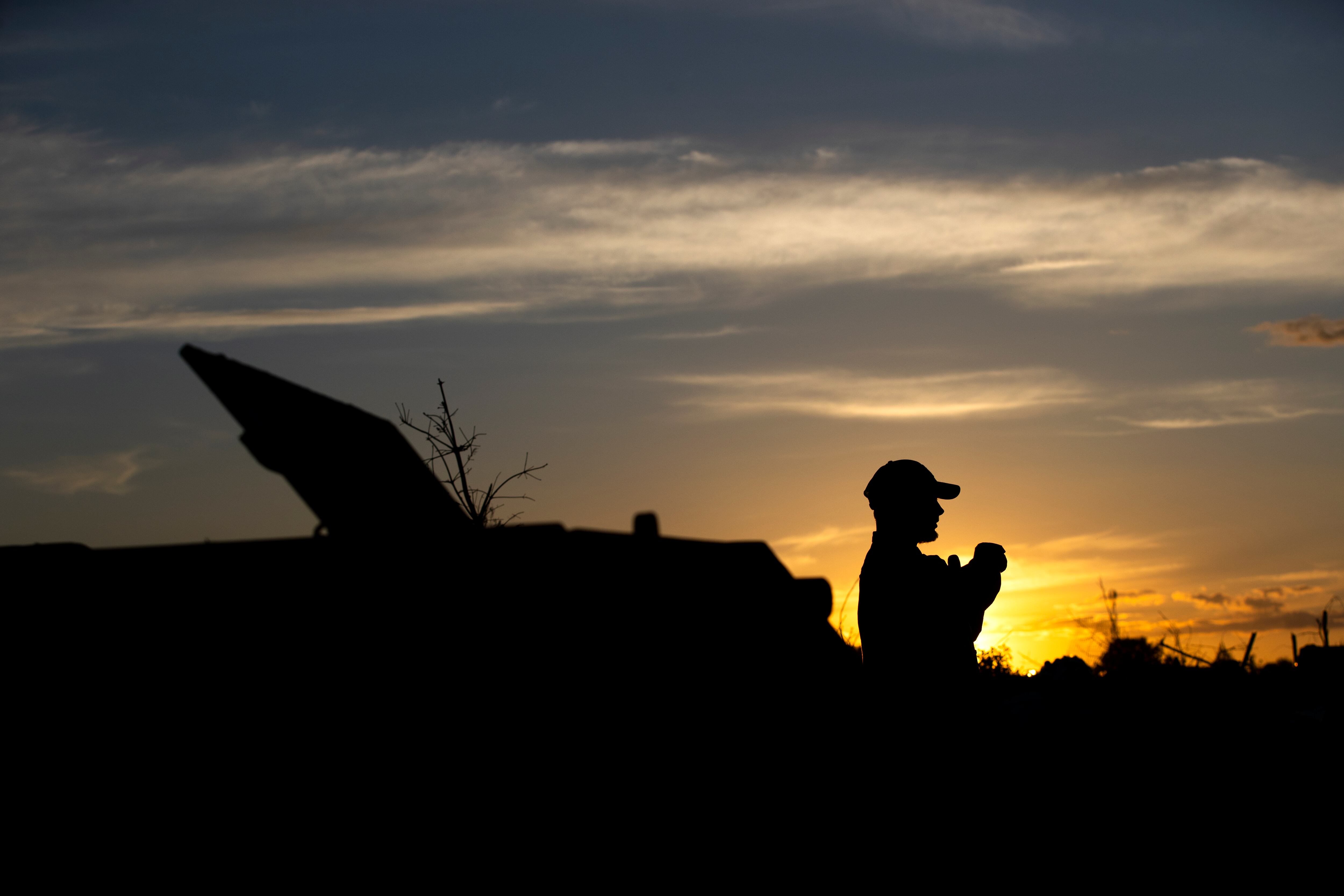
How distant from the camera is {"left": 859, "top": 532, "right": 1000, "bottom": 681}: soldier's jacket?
17.8 feet

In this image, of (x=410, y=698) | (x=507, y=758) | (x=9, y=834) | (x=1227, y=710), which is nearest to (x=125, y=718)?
(x=9, y=834)

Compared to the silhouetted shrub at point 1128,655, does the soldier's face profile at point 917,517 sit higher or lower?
higher

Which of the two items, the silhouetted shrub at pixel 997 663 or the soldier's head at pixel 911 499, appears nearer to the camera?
the soldier's head at pixel 911 499

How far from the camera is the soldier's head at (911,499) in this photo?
552 centimetres

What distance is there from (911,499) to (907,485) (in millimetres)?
78

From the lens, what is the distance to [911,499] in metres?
5.52

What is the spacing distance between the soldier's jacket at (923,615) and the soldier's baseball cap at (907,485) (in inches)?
9.2

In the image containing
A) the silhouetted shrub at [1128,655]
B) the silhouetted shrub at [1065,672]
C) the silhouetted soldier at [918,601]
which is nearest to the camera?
the silhouetted soldier at [918,601]

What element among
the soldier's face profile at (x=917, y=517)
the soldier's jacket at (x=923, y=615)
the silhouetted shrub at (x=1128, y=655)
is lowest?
the silhouetted shrub at (x=1128, y=655)

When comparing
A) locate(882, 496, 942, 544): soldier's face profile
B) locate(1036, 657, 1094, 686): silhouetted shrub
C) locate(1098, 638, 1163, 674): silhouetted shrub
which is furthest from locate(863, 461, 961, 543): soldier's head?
locate(1098, 638, 1163, 674): silhouetted shrub

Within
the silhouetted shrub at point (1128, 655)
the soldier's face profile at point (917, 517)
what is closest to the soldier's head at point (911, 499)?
the soldier's face profile at point (917, 517)

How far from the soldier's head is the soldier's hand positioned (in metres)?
0.23

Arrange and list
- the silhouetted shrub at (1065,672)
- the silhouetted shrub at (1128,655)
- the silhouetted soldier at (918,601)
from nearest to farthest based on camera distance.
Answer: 1. the silhouetted soldier at (918,601)
2. the silhouetted shrub at (1065,672)
3. the silhouetted shrub at (1128,655)

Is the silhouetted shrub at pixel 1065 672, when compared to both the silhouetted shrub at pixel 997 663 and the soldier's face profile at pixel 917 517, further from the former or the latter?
the soldier's face profile at pixel 917 517
